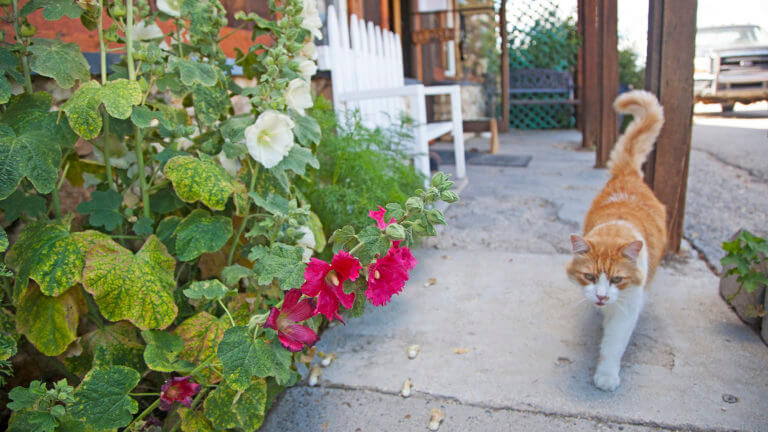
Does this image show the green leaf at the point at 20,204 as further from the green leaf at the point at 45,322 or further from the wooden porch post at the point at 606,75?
the wooden porch post at the point at 606,75

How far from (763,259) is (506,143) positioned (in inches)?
246

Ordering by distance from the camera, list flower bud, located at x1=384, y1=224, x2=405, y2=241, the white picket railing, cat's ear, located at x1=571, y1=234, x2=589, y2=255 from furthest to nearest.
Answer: the white picket railing
cat's ear, located at x1=571, y1=234, x2=589, y2=255
flower bud, located at x1=384, y1=224, x2=405, y2=241

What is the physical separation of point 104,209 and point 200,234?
0.29 meters

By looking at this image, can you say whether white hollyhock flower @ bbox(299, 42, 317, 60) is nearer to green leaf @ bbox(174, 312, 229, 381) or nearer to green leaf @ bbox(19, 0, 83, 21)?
green leaf @ bbox(19, 0, 83, 21)

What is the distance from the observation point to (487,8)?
Result: 23.8 feet

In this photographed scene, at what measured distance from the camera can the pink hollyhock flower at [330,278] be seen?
1.03 meters

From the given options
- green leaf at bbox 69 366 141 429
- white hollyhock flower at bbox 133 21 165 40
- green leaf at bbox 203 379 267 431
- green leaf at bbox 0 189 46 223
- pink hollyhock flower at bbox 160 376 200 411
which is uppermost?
white hollyhock flower at bbox 133 21 165 40

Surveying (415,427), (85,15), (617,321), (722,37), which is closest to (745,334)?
(617,321)

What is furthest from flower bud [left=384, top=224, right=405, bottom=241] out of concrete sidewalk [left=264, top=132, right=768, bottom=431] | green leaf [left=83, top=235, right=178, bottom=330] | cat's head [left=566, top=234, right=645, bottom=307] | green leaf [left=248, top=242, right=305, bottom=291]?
cat's head [left=566, top=234, right=645, bottom=307]

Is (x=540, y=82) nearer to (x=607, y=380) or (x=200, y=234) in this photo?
(x=607, y=380)

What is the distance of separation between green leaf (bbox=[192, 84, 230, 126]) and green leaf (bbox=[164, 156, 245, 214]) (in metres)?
0.19

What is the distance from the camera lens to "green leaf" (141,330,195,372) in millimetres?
1297

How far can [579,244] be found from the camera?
75.5 inches

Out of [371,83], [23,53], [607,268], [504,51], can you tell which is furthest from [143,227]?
[504,51]
